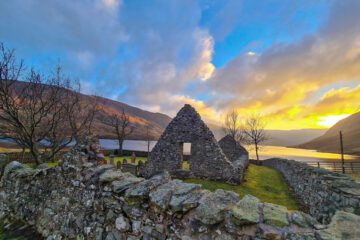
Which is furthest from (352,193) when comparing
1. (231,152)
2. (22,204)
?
(231,152)

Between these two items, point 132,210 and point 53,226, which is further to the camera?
point 53,226

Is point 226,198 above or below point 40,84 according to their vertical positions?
below

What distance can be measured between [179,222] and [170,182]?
899 mm

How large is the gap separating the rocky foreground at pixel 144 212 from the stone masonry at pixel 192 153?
1024cm

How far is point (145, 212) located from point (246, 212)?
68.2 inches

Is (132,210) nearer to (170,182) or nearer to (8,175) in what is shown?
(170,182)

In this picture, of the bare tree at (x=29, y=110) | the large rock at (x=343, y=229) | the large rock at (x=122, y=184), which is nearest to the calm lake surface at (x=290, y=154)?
the bare tree at (x=29, y=110)

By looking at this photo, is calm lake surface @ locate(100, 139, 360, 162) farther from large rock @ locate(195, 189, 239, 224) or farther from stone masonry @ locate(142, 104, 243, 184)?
large rock @ locate(195, 189, 239, 224)

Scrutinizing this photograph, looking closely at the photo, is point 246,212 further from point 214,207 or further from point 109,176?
point 109,176

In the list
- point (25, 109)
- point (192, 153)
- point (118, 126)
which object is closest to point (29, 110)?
point (25, 109)

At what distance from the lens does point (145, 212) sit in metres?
3.57

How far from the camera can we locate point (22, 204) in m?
6.25

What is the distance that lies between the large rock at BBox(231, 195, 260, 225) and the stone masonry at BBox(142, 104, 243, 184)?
38.7 ft

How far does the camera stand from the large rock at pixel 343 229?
7.77ft
